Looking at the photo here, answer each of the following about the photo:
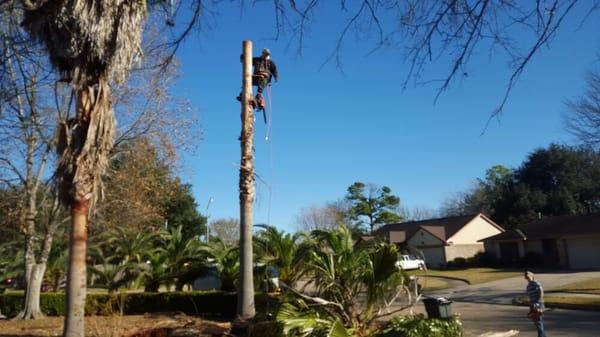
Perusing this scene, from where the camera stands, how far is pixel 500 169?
79.2 m

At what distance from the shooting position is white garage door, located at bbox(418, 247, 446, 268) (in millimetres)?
54625

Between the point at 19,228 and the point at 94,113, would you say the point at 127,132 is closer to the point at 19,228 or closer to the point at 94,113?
the point at 19,228

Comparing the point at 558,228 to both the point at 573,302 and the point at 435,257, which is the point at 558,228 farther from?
the point at 573,302

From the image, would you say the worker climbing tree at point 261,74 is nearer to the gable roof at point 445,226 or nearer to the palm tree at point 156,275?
the palm tree at point 156,275

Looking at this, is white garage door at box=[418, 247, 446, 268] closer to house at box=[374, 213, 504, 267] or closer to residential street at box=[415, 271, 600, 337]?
house at box=[374, 213, 504, 267]

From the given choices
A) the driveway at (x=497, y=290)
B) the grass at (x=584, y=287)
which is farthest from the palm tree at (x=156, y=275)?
the grass at (x=584, y=287)

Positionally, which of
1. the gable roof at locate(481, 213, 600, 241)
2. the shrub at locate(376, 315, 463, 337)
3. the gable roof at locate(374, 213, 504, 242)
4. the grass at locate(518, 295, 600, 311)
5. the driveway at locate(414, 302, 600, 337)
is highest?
the gable roof at locate(374, 213, 504, 242)

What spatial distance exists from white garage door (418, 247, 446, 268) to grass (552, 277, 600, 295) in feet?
76.7

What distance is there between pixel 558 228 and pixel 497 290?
20.9m

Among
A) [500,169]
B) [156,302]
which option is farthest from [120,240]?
[500,169]

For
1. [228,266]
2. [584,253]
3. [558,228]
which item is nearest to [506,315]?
[228,266]

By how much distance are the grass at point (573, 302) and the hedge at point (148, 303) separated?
11.4 m

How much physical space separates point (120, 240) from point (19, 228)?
21.5ft

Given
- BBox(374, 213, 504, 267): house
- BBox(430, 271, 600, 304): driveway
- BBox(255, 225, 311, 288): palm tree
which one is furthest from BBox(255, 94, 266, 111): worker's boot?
BBox(374, 213, 504, 267): house
